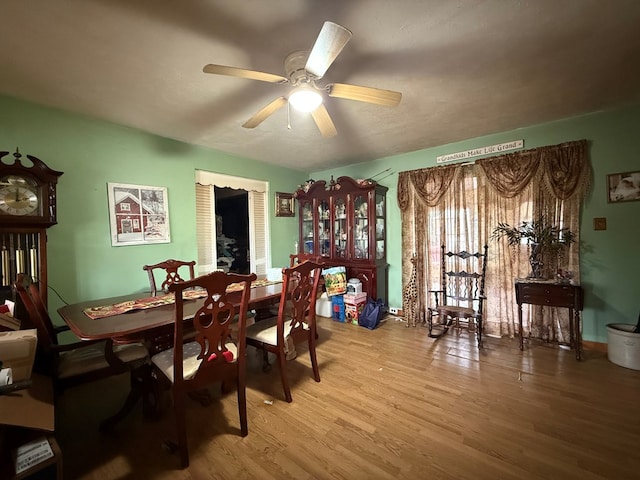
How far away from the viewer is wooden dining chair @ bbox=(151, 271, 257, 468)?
1370 millimetres

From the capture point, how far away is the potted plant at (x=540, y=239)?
2586mm

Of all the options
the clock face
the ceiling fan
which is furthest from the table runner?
the ceiling fan

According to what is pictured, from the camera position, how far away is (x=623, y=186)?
2445mm

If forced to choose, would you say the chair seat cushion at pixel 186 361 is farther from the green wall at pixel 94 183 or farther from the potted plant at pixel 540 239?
the potted plant at pixel 540 239

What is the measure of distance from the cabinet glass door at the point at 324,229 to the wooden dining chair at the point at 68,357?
113 inches

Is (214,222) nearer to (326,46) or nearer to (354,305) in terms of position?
(354,305)

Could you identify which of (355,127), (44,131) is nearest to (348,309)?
(355,127)

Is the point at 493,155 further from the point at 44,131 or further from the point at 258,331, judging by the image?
the point at 44,131

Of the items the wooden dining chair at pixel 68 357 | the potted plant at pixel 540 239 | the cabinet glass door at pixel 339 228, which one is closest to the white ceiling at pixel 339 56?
the potted plant at pixel 540 239

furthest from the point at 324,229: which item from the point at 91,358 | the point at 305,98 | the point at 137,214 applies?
the point at 91,358

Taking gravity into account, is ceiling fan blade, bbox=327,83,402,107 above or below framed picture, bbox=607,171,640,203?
above

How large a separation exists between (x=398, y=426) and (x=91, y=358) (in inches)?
79.8

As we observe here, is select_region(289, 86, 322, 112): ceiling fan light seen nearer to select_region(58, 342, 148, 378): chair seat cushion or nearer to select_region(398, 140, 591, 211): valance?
select_region(58, 342, 148, 378): chair seat cushion

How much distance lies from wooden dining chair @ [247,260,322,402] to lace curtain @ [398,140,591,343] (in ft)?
6.59
